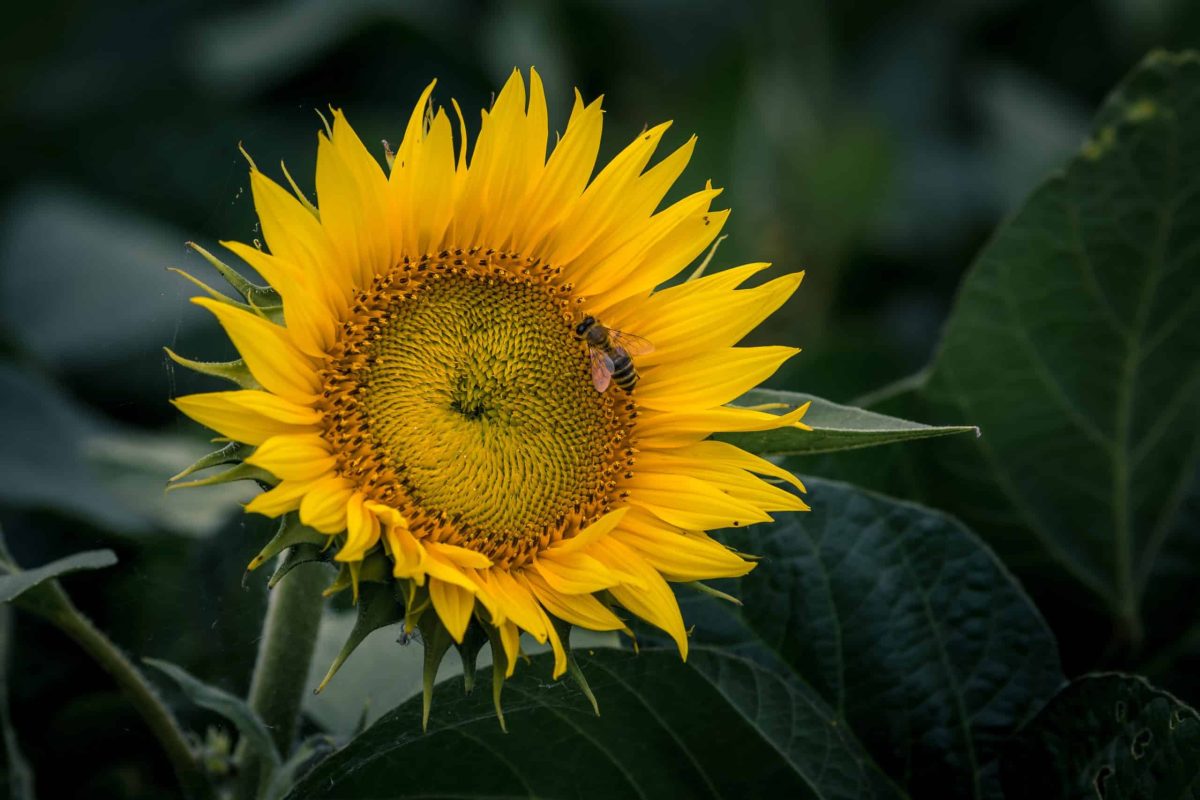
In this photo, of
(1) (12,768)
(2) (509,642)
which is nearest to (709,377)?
(2) (509,642)

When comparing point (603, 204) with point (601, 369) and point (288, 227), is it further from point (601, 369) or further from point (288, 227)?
point (288, 227)

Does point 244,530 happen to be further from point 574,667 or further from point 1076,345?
point 1076,345

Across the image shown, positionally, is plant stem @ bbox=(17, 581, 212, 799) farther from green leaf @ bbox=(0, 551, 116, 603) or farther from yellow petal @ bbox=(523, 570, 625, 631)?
yellow petal @ bbox=(523, 570, 625, 631)

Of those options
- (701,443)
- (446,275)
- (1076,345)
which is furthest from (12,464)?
(1076,345)

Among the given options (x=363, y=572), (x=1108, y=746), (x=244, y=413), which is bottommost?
(x=1108, y=746)

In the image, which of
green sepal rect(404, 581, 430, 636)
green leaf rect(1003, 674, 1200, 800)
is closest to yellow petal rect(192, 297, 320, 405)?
green sepal rect(404, 581, 430, 636)

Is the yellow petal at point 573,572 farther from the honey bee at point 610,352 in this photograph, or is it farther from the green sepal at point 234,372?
the green sepal at point 234,372
